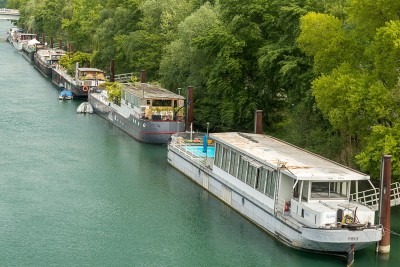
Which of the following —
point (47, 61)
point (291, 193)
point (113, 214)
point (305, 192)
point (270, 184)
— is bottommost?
point (113, 214)

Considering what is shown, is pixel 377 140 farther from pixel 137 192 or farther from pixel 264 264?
pixel 137 192

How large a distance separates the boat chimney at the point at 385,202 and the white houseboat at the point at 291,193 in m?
0.71

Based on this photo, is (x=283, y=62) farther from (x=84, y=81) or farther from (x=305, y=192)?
(x=84, y=81)

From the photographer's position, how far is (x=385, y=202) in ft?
125

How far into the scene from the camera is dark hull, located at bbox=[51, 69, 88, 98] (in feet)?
309

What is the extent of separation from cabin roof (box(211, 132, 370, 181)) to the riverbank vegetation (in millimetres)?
2555

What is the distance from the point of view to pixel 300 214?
127 ft

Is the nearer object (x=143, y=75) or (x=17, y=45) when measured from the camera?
(x=143, y=75)

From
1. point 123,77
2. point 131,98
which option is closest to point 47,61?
point 123,77

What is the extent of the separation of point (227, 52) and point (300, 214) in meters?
28.0

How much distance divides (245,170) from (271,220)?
4.90 m

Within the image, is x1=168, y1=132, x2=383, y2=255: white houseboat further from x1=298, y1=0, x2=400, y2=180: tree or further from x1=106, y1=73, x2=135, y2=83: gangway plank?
x1=106, y1=73, x2=135, y2=83: gangway plank

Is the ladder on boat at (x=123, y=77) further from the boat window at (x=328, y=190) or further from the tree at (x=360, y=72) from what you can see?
the boat window at (x=328, y=190)

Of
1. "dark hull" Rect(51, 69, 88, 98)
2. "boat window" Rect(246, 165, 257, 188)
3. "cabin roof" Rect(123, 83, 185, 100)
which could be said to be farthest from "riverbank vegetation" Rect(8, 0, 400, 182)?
"boat window" Rect(246, 165, 257, 188)
